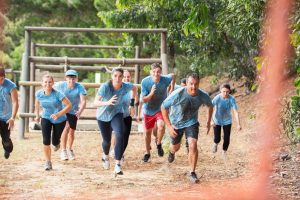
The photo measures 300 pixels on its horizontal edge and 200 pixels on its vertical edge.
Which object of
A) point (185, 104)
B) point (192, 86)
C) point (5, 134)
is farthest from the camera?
point (5, 134)

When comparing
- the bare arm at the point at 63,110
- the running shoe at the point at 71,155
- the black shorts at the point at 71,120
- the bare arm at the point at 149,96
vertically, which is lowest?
the running shoe at the point at 71,155

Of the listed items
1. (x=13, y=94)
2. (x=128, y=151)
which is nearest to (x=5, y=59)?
(x=128, y=151)

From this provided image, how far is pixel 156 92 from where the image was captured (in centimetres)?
1056

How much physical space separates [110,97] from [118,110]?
0.87 ft

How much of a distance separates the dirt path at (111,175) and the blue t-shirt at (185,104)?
833 mm

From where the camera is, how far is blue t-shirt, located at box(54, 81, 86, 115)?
36.1 feet

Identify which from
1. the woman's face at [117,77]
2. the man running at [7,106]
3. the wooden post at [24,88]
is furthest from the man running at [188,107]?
the wooden post at [24,88]

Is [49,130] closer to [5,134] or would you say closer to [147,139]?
[5,134]

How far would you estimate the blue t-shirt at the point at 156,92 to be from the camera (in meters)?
10.5

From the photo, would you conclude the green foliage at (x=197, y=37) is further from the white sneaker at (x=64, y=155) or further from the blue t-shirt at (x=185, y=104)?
the white sneaker at (x=64, y=155)

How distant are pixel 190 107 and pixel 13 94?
272 centimetres

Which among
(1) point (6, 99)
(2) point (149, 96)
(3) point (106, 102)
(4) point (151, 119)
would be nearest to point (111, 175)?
(3) point (106, 102)

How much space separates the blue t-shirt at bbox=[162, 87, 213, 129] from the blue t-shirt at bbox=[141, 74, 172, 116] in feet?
4.87

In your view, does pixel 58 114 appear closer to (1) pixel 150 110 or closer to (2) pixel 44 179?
(2) pixel 44 179
